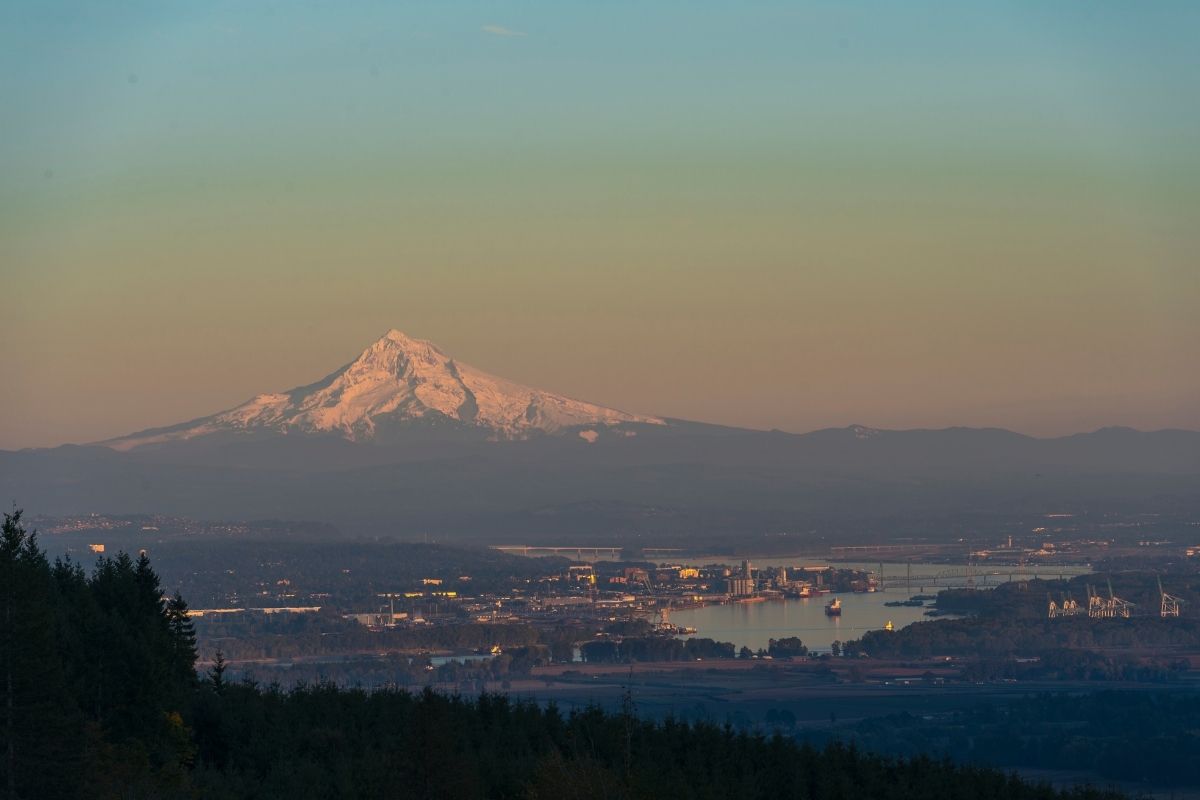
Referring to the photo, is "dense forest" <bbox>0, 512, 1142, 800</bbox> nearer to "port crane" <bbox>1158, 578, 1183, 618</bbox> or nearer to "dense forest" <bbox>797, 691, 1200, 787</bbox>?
"dense forest" <bbox>797, 691, 1200, 787</bbox>

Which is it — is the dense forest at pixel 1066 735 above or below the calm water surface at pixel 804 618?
below

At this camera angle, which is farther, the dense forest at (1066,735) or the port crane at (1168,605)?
the port crane at (1168,605)

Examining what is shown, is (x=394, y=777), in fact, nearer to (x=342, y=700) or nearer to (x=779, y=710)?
(x=342, y=700)

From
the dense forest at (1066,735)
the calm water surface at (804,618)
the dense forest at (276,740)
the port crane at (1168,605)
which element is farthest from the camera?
the port crane at (1168,605)

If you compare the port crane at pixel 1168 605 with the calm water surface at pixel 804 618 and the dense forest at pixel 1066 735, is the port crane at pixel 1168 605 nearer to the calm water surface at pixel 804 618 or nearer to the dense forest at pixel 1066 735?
the calm water surface at pixel 804 618

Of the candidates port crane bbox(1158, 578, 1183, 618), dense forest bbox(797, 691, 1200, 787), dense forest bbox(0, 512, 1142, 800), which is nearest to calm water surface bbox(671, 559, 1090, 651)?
port crane bbox(1158, 578, 1183, 618)

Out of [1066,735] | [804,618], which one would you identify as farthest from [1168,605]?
[1066,735]

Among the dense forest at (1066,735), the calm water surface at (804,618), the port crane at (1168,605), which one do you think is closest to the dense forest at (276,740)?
the dense forest at (1066,735)

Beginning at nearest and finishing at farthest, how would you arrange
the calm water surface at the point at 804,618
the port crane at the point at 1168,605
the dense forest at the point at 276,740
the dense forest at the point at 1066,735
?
1. the dense forest at the point at 276,740
2. the dense forest at the point at 1066,735
3. the calm water surface at the point at 804,618
4. the port crane at the point at 1168,605

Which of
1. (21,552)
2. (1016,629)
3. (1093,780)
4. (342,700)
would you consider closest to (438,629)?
(1016,629)
